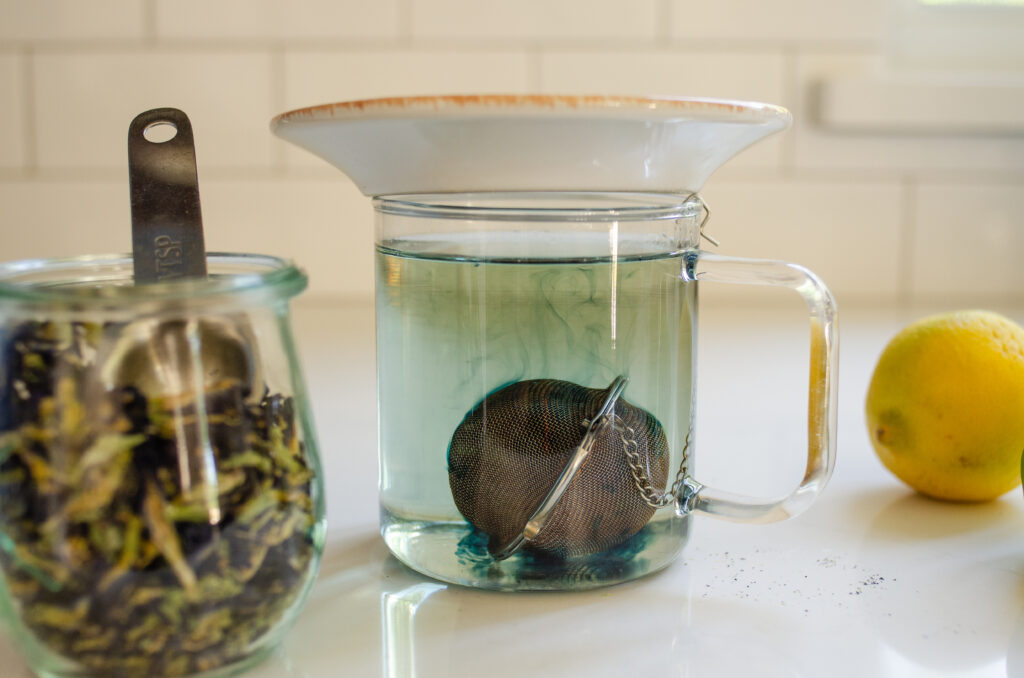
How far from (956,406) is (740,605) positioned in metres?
0.18

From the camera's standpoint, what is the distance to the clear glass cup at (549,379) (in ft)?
1.25

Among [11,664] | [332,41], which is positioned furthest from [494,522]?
[332,41]

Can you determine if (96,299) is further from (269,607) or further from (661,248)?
(661,248)

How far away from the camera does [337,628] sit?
0.37 metres

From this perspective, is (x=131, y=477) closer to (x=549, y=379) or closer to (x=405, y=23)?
(x=549, y=379)

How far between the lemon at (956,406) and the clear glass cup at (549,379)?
0.45ft

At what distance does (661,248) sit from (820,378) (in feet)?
0.28

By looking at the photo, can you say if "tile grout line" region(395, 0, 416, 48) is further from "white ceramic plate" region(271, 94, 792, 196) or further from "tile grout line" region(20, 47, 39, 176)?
"white ceramic plate" region(271, 94, 792, 196)

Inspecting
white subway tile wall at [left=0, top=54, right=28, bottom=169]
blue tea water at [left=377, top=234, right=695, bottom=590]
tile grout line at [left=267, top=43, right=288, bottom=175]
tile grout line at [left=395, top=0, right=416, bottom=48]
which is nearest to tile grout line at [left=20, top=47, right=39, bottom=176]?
white subway tile wall at [left=0, top=54, right=28, bottom=169]

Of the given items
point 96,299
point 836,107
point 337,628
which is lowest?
point 337,628

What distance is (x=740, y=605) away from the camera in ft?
1.29

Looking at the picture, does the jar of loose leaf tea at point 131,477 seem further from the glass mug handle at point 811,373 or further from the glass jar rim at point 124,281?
the glass mug handle at point 811,373

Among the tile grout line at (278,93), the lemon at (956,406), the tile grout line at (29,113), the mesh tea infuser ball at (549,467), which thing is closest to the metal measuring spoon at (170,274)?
the mesh tea infuser ball at (549,467)

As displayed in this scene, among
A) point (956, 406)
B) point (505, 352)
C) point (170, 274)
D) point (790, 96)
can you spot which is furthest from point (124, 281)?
point (790, 96)
